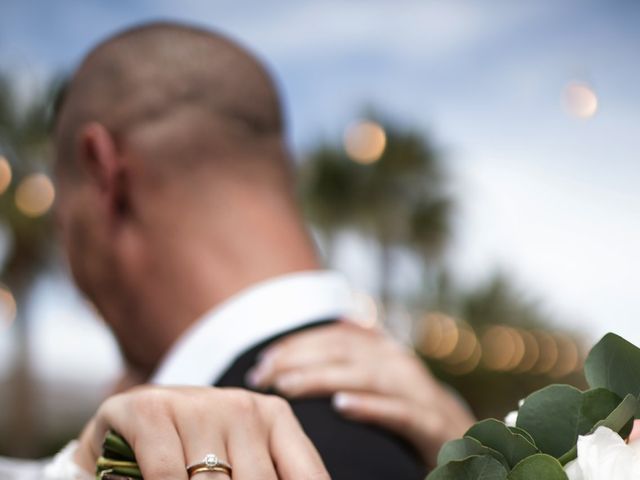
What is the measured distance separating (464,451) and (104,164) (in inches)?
57.0

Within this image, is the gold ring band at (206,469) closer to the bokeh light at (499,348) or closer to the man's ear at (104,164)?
the man's ear at (104,164)

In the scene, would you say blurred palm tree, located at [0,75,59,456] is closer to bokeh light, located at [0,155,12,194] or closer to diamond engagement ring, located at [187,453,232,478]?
bokeh light, located at [0,155,12,194]

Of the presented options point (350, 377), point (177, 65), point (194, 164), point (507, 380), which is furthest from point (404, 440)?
point (507, 380)

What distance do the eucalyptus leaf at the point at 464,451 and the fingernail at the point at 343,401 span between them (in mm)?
817

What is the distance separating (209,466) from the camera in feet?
4.12

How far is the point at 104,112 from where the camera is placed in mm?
2385

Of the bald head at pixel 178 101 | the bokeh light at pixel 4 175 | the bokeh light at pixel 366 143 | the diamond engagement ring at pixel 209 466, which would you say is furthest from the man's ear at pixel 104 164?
the bokeh light at pixel 366 143

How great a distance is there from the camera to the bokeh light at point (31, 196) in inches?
779

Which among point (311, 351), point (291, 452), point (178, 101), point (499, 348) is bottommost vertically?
point (499, 348)

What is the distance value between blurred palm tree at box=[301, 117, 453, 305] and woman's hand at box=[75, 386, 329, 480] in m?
27.7

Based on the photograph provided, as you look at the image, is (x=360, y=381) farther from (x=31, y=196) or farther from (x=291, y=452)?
(x=31, y=196)

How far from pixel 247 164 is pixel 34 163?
62.3 feet

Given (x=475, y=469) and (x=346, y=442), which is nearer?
(x=475, y=469)

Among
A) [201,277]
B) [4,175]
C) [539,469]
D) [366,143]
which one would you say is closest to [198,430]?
[539,469]
